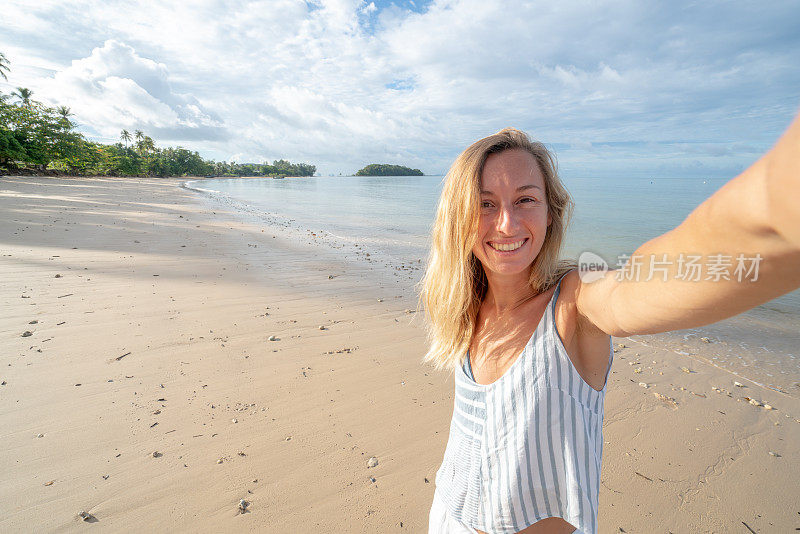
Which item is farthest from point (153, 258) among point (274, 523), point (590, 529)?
point (590, 529)

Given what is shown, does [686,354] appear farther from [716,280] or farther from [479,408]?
[716,280]

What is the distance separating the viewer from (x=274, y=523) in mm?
2564

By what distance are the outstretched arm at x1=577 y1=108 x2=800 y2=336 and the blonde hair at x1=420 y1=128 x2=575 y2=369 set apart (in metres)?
0.70

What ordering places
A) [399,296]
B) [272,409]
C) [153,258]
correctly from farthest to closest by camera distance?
1. [153,258]
2. [399,296]
3. [272,409]

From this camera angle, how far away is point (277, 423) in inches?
137

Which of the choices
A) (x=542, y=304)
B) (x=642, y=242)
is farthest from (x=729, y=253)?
(x=642, y=242)

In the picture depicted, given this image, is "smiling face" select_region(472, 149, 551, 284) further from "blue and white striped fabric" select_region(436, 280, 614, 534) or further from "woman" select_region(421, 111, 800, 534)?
"blue and white striped fabric" select_region(436, 280, 614, 534)

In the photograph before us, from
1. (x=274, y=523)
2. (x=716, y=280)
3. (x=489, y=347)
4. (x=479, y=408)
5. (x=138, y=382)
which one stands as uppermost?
(x=716, y=280)

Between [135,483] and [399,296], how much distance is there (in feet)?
17.1

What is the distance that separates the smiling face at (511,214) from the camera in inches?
63.6

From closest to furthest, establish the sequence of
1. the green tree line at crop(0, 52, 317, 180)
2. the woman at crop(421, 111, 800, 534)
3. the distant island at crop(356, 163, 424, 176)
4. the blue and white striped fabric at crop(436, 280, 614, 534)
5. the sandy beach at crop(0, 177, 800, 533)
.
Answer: the woman at crop(421, 111, 800, 534), the blue and white striped fabric at crop(436, 280, 614, 534), the sandy beach at crop(0, 177, 800, 533), the green tree line at crop(0, 52, 317, 180), the distant island at crop(356, 163, 424, 176)

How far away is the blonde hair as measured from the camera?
1.69 m

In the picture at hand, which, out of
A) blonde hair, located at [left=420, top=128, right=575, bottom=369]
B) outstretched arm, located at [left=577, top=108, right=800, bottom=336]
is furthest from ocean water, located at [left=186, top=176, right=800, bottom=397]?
outstretched arm, located at [left=577, top=108, right=800, bottom=336]

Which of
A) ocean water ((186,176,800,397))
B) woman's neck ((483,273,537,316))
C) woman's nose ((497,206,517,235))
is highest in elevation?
woman's nose ((497,206,517,235))
